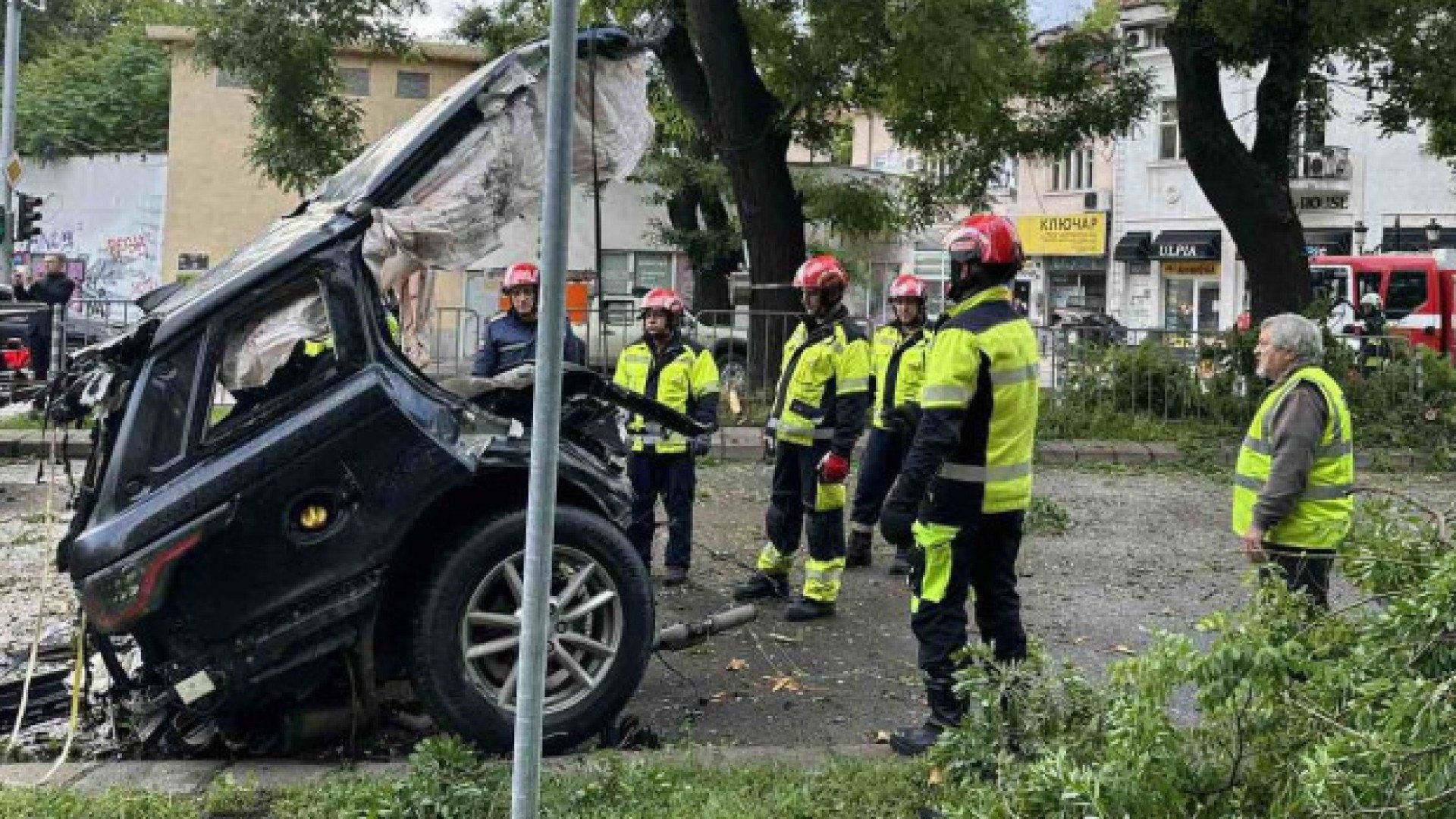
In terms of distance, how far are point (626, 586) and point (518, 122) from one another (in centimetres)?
180

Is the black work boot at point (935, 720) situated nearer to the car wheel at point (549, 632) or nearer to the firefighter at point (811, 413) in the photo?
the car wheel at point (549, 632)

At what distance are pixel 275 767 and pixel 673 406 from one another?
11.9 ft

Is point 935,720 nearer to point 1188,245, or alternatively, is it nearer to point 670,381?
point 670,381

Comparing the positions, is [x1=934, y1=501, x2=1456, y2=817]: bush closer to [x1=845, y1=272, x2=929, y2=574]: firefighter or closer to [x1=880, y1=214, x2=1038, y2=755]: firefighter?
[x1=880, y1=214, x2=1038, y2=755]: firefighter

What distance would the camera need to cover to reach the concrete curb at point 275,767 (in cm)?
455

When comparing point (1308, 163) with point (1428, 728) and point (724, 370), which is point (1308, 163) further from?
point (1428, 728)

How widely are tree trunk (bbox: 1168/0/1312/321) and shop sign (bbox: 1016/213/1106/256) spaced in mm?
26192

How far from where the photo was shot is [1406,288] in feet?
84.9

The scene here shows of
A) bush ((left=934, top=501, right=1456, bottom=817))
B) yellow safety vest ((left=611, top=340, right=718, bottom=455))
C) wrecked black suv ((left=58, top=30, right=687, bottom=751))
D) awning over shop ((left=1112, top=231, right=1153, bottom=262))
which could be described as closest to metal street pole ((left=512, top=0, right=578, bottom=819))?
bush ((left=934, top=501, right=1456, bottom=817))

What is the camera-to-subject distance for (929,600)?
5.06m

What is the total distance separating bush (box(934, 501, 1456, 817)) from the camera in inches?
112

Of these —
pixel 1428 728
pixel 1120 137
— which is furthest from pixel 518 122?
pixel 1120 137

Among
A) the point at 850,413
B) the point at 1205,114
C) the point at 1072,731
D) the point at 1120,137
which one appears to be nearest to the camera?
the point at 1072,731

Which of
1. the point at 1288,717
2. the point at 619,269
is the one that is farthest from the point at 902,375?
the point at 619,269
